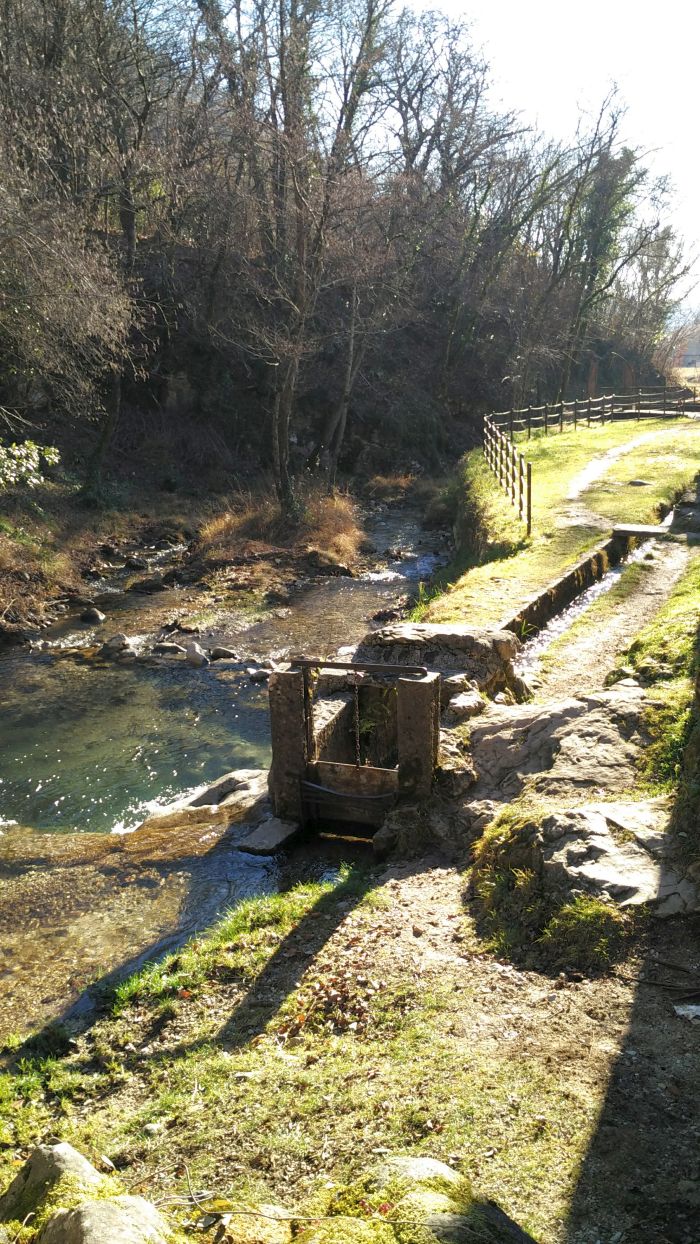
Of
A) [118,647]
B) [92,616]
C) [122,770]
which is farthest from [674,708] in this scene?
[92,616]

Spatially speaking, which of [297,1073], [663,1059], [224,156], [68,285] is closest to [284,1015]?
[297,1073]

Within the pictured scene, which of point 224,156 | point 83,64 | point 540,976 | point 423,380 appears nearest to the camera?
point 540,976

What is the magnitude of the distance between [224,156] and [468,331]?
58.7ft

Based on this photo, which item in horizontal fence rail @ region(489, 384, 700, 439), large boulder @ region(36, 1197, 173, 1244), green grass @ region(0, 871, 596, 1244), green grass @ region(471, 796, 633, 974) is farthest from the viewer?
horizontal fence rail @ region(489, 384, 700, 439)

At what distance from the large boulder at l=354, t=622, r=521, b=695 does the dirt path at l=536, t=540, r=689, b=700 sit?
1.96 feet

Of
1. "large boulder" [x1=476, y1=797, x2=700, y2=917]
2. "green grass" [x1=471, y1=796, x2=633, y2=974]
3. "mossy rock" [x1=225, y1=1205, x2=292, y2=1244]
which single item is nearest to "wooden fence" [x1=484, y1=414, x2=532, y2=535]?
"green grass" [x1=471, y1=796, x2=633, y2=974]

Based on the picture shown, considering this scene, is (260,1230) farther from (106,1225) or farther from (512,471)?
(512,471)

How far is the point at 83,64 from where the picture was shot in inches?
922

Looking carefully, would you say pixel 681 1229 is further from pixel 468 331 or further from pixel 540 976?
pixel 468 331

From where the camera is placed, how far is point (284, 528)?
78.7 feet

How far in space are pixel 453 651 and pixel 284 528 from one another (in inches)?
562

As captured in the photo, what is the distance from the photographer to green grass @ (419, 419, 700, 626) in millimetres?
13891

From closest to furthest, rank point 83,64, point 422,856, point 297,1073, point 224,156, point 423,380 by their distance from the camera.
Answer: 1. point 297,1073
2. point 422,856
3. point 83,64
4. point 224,156
5. point 423,380

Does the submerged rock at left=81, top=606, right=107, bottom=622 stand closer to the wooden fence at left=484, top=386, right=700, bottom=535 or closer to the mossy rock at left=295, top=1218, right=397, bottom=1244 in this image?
the wooden fence at left=484, top=386, right=700, bottom=535
